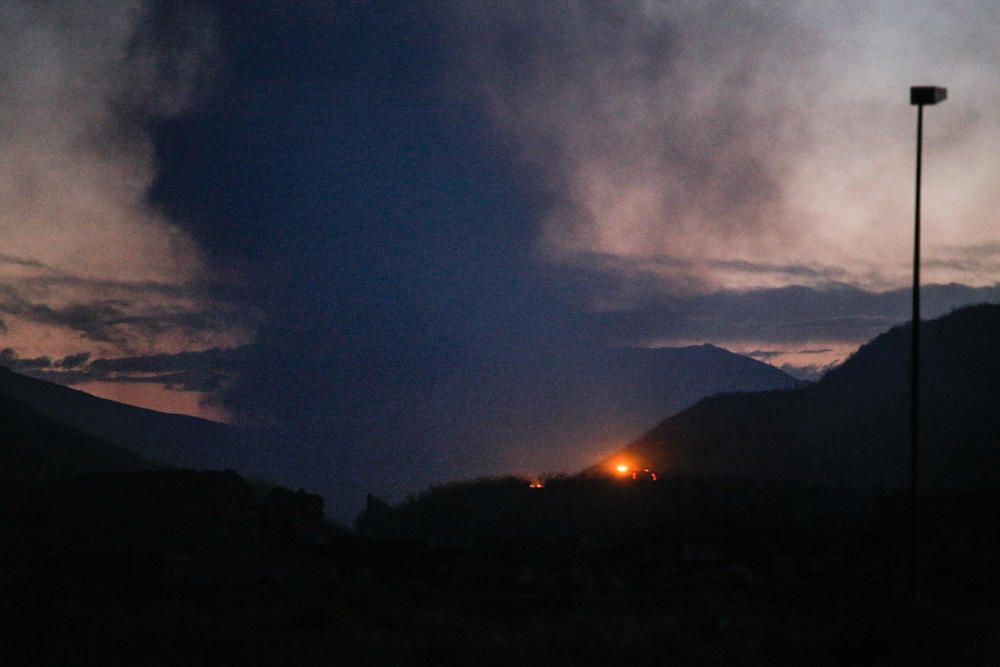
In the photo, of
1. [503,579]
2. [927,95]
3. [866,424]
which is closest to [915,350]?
[927,95]

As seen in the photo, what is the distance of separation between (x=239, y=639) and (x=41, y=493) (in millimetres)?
32142

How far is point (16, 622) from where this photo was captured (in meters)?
19.4

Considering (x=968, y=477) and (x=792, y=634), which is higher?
(x=968, y=477)

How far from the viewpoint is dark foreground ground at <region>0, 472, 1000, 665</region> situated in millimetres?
17781

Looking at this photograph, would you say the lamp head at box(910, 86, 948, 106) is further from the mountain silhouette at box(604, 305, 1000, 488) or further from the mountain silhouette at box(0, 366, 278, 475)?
the mountain silhouette at box(0, 366, 278, 475)

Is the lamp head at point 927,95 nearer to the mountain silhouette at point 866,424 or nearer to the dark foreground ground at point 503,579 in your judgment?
the dark foreground ground at point 503,579

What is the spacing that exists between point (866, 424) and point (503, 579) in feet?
137

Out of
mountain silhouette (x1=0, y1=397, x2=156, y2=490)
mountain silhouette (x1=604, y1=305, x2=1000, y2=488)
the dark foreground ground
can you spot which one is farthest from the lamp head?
mountain silhouette (x1=0, y1=397, x2=156, y2=490)

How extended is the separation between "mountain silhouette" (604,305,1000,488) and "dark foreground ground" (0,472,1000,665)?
572 inches

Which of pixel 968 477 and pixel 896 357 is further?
pixel 896 357

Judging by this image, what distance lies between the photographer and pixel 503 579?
30328mm

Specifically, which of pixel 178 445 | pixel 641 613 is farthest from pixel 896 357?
pixel 178 445

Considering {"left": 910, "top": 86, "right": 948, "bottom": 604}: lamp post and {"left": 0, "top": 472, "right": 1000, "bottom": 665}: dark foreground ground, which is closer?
{"left": 0, "top": 472, "right": 1000, "bottom": 665}: dark foreground ground

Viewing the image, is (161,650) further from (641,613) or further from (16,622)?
(641,613)
